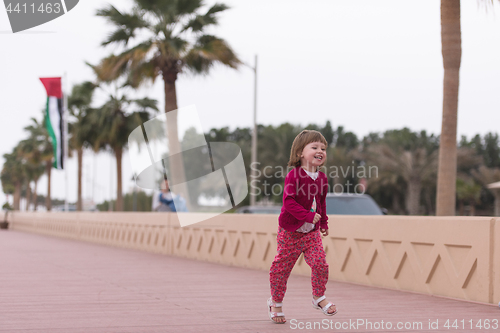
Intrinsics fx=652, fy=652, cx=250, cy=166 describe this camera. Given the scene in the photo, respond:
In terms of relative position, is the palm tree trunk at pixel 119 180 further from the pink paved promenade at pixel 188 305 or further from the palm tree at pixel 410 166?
the pink paved promenade at pixel 188 305

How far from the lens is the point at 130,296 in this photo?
26.2ft

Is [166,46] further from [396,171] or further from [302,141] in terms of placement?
[396,171]

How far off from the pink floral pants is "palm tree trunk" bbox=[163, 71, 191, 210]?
1446cm

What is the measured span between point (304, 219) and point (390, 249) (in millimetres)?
3893

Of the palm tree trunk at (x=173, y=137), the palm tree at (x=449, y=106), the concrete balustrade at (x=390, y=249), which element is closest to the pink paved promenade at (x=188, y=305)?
the concrete balustrade at (x=390, y=249)

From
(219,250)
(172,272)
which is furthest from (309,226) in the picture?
(219,250)

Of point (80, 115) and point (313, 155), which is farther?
point (80, 115)

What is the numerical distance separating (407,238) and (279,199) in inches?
1977

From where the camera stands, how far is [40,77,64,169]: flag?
27.4m

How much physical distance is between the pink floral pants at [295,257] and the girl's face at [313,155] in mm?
601

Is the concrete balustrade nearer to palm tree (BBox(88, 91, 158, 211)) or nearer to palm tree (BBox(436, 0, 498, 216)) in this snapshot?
palm tree (BBox(436, 0, 498, 216))

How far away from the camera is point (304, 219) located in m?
5.39

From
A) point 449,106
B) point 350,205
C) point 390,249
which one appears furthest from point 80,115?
point 390,249

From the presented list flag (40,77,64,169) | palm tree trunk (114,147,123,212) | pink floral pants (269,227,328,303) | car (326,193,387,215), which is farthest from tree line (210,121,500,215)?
pink floral pants (269,227,328,303)
